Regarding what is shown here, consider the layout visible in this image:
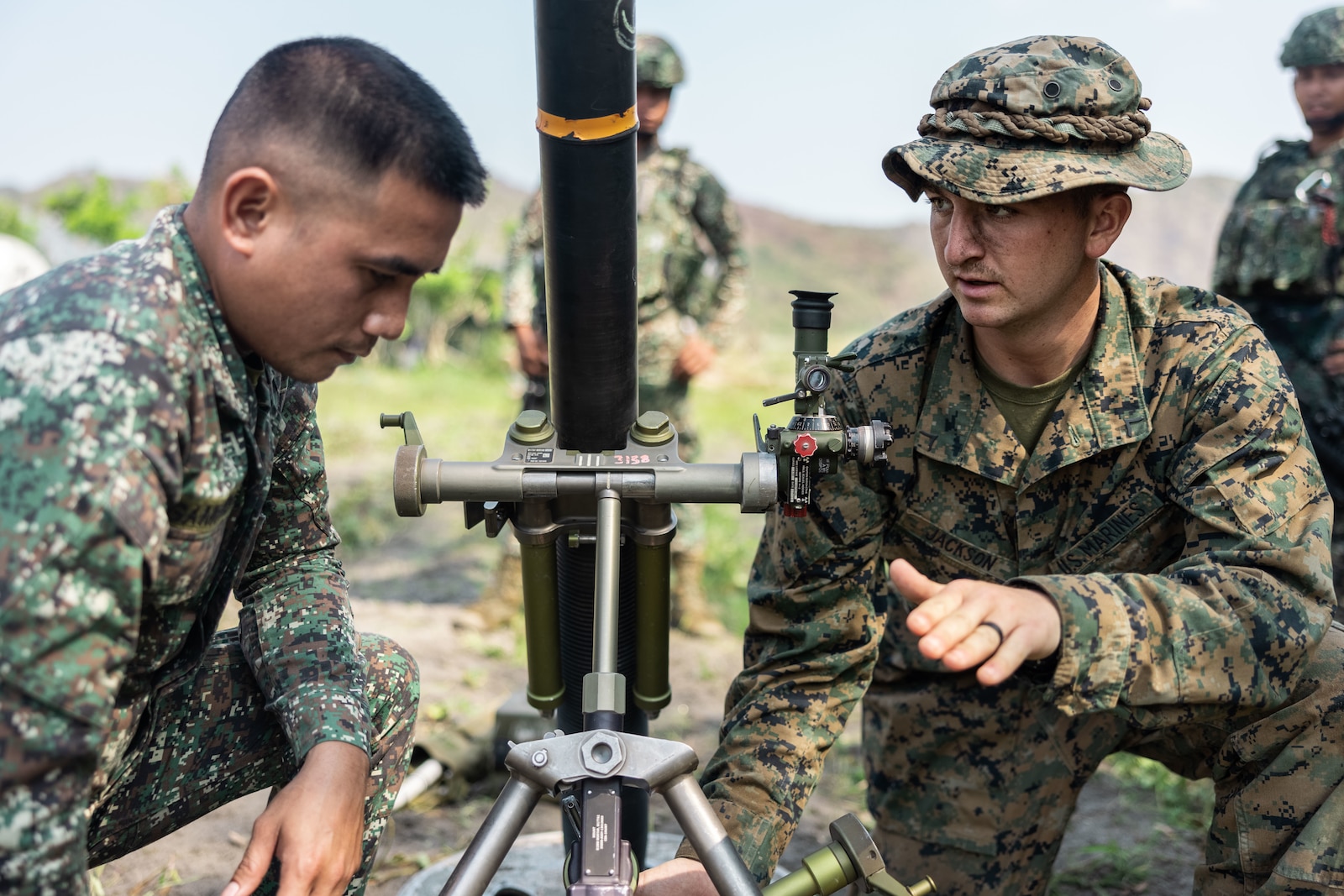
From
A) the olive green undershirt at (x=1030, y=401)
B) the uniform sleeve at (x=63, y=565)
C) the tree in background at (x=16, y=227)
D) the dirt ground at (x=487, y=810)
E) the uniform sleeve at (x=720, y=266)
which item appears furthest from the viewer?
the tree in background at (x=16, y=227)

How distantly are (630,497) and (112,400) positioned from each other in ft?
3.06

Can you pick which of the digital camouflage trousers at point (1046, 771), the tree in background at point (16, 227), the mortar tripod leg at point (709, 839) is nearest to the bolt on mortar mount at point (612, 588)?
the mortar tripod leg at point (709, 839)

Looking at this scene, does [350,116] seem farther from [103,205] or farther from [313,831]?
[103,205]

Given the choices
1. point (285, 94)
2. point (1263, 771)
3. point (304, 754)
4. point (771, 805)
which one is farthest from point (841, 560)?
point (285, 94)

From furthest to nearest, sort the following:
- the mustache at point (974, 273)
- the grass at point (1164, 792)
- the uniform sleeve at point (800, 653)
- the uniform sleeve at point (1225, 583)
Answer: the grass at point (1164, 792) → the mustache at point (974, 273) → the uniform sleeve at point (800, 653) → the uniform sleeve at point (1225, 583)

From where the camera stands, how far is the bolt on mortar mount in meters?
1.86

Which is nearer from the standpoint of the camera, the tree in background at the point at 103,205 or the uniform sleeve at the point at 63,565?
the uniform sleeve at the point at 63,565

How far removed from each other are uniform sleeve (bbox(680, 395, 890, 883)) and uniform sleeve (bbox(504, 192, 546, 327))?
2964 millimetres

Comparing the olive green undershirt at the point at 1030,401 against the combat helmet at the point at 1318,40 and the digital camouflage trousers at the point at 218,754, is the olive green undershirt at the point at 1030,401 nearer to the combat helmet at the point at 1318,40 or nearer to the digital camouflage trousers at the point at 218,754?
the digital camouflage trousers at the point at 218,754

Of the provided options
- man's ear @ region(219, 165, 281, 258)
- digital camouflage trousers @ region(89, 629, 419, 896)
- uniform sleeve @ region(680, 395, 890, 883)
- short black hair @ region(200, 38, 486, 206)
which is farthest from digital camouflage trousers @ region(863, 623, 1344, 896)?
man's ear @ region(219, 165, 281, 258)

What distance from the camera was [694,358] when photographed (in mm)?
5598

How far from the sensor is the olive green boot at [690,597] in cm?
577

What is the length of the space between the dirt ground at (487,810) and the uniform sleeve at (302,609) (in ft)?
4.28

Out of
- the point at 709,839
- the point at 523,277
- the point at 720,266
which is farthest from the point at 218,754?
the point at 720,266
